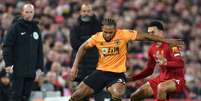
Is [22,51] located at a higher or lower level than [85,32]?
lower

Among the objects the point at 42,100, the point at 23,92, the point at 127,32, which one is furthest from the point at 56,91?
the point at 127,32

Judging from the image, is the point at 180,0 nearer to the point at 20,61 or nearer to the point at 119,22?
the point at 119,22

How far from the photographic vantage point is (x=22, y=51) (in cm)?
1702

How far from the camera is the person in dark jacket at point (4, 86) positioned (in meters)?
18.4

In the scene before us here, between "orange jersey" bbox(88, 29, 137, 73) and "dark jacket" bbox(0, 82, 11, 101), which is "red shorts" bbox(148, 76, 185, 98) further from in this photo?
"dark jacket" bbox(0, 82, 11, 101)

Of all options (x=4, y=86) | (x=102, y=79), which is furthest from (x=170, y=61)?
(x=4, y=86)

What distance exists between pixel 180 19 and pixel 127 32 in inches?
465

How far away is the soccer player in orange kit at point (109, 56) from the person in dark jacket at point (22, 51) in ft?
4.50

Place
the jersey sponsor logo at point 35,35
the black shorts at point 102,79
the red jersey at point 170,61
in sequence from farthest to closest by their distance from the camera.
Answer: the jersey sponsor logo at point 35,35 < the red jersey at point 170,61 < the black shorts at point 102,79

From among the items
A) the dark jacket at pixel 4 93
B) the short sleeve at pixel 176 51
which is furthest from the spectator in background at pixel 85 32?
the short sleeve at pixel 176 51

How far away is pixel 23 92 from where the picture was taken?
56.0 ft

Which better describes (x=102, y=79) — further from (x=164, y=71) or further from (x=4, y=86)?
(x=4, y=86)

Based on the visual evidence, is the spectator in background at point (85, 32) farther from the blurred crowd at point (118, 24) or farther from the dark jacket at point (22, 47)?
the blurred crowd at point (118, 24)

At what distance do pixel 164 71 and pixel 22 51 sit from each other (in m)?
2.83
